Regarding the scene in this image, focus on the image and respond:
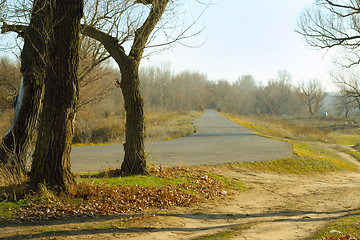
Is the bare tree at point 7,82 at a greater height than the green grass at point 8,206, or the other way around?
the bare tree at point 7,82

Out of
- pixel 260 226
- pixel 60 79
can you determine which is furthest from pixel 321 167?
pixel 60 79

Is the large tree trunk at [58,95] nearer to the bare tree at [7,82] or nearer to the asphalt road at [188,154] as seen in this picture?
the asphalt road at [188,154]

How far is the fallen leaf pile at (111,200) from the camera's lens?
6.59 metres

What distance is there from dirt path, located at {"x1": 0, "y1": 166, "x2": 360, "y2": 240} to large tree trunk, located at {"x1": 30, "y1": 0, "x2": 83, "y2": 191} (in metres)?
1.37

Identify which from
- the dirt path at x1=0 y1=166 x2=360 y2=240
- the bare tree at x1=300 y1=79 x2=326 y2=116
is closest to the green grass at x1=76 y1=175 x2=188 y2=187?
the dirt path at x1=0 y1=166 x2=360 y2=240

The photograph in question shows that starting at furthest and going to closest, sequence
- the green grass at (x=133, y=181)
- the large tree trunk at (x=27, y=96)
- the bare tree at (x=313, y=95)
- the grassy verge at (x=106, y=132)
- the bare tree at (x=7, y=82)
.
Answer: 1. the bare tree at (x=313, y=95)
2. the grassy verge at (x=106, y=132)
3. the bare tree at (x=7, y=82)
4. the green grass at (x=133, y=181)
5. the large tree trunk at (x=27, y=96)

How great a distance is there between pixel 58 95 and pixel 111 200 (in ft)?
8.30

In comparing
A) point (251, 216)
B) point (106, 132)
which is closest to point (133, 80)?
point (251, 216)

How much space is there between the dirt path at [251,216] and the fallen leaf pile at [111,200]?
353 mm

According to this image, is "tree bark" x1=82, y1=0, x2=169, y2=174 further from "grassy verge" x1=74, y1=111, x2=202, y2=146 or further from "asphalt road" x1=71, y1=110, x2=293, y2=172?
"grassy verge" x1=74, y1=111, x2=202, y2=146

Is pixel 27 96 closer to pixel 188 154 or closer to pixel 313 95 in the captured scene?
pixel 188 154

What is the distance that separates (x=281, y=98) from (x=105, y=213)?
341ft

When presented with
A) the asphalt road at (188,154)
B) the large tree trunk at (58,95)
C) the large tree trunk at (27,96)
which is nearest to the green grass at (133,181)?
the large tree trunk at (58,95)

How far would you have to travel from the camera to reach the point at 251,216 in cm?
850
